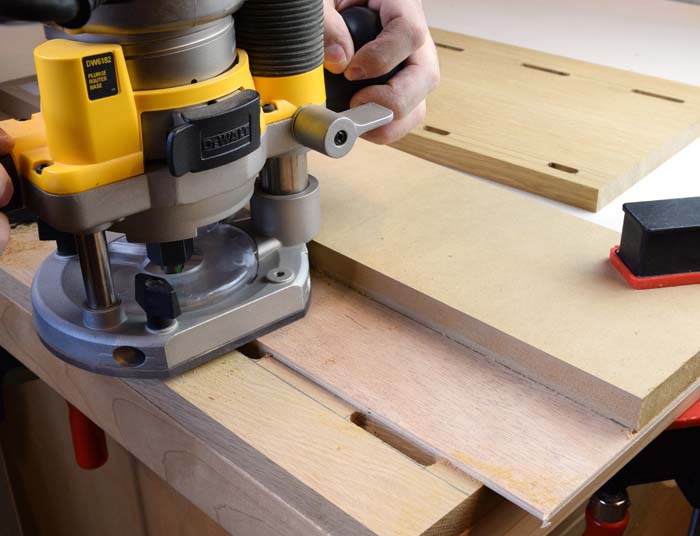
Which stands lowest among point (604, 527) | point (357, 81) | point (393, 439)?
point (604, 527)

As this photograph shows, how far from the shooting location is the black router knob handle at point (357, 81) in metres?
0.85

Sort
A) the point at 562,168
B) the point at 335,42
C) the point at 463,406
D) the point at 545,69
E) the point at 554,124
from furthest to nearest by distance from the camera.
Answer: the point at 545,69
the point at 554,124
the point at 562,168
the point at 335,42
the point at 463,406

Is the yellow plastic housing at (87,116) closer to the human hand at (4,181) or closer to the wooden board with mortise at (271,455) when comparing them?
the human hand at (4,181)

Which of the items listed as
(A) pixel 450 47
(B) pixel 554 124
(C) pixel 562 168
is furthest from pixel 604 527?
(A) pixel 450 47

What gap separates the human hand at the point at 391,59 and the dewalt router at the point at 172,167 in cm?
12

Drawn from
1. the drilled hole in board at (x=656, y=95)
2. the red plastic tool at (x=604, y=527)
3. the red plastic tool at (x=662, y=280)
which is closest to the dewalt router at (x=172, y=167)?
the red plastic tool at (x=662, y=280)

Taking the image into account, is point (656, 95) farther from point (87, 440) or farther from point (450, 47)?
point (87, 440)

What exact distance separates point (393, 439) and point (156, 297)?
0.67ft

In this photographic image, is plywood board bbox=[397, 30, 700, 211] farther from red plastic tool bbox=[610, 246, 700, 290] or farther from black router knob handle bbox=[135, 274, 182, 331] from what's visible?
black router knob handle bbox=[135, 274, 182, 331]

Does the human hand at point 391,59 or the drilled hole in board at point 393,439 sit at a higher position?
the human hand at point 391,59

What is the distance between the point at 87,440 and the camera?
89 centimetres

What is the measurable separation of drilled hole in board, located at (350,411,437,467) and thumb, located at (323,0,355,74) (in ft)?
1.13

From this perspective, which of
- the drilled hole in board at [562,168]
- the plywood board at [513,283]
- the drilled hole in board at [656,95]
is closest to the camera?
the plywood board at [513,283]

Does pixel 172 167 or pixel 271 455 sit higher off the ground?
pixel 172 167
